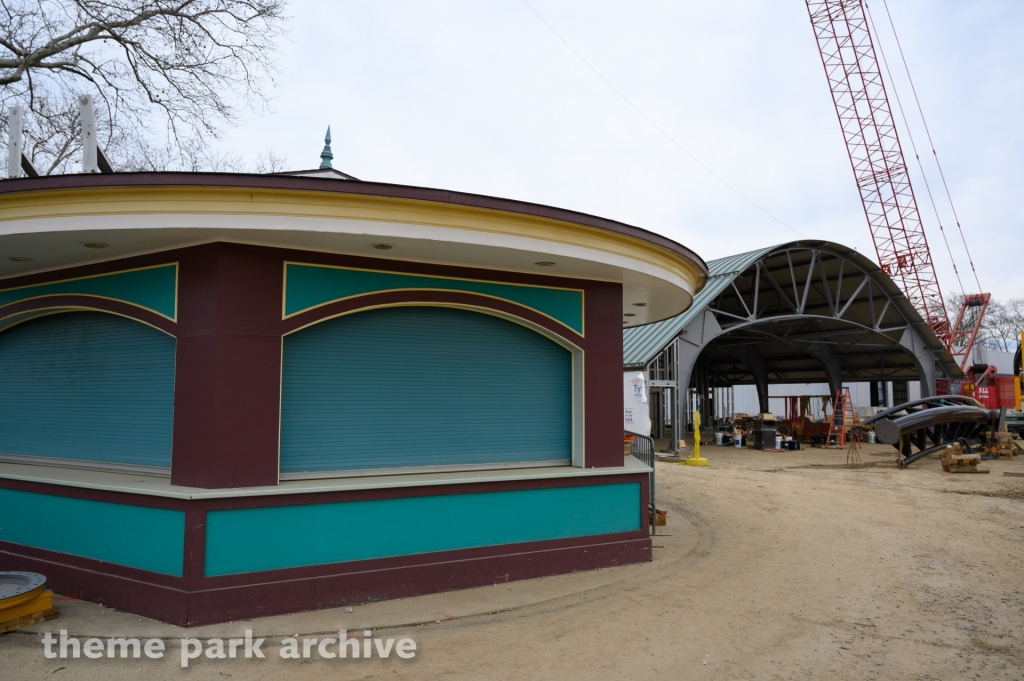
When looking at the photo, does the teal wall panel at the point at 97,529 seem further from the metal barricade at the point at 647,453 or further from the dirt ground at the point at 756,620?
the metal barricade at the point at 647,453

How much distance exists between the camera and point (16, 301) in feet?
26.3

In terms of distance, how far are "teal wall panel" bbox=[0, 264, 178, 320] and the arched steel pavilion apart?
16047mm

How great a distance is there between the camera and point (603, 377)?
826 cm

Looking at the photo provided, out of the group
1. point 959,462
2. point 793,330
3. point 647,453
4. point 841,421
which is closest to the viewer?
point 647,453

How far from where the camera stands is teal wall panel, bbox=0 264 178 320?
6.60m

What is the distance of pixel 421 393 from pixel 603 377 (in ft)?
7.60

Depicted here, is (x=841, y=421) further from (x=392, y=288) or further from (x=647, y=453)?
(x=392, y=288)

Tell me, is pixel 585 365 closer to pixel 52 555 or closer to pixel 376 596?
pixel 376 596

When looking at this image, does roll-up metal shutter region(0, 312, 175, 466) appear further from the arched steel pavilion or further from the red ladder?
the red ladder

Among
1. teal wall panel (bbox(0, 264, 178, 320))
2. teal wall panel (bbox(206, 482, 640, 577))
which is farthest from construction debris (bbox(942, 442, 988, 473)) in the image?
teal wall panel (bbox(0, 264, 178, 320))

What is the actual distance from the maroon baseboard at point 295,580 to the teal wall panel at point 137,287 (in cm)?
258

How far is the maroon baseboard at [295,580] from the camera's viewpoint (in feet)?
19.1

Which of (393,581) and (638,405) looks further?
(638,405)

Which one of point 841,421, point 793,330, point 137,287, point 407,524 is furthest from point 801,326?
point 137,287
